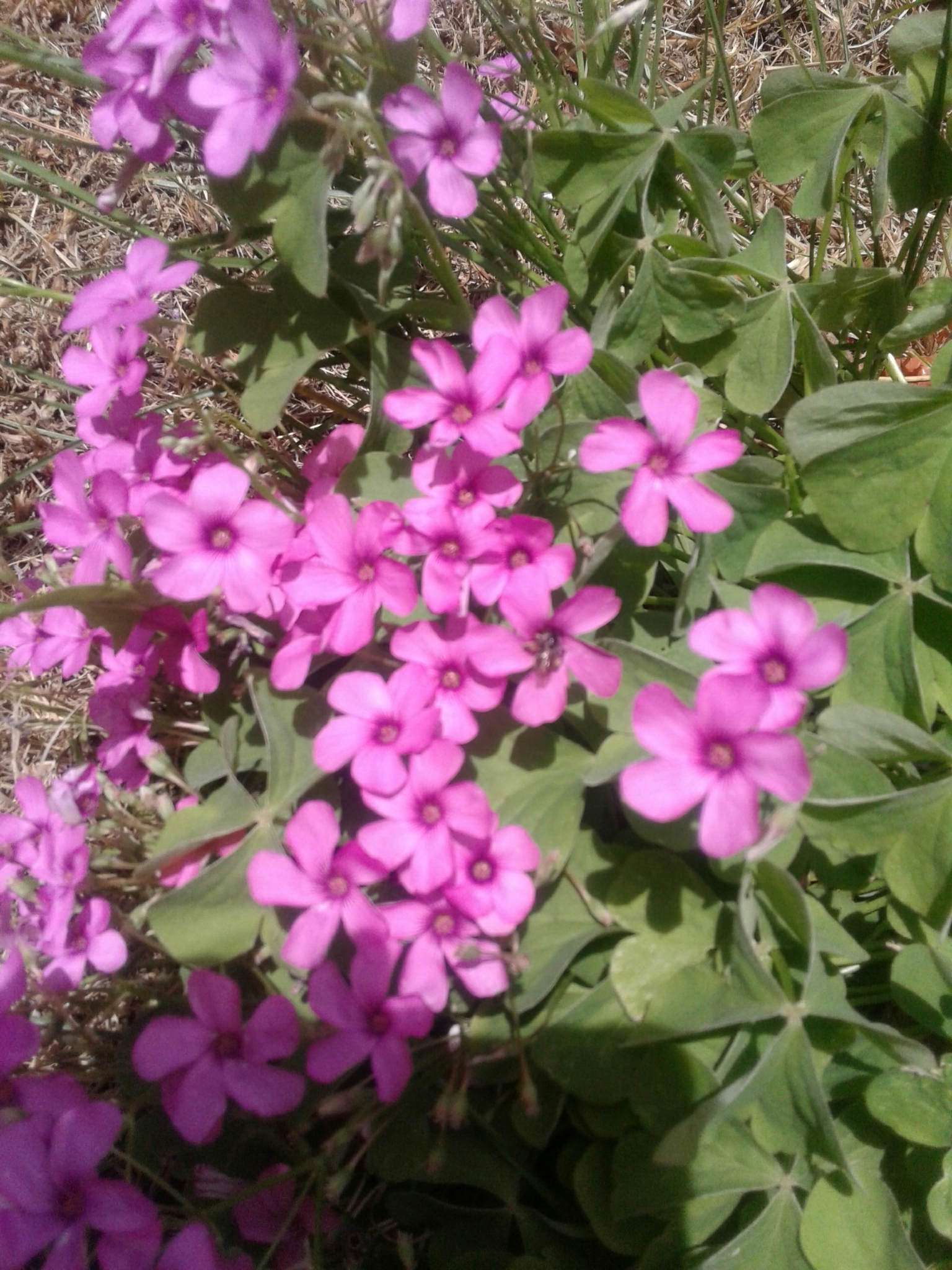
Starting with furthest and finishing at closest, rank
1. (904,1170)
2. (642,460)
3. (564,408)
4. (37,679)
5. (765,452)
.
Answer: (37,679)
(765,452)
(564,408)
(904,1170)
(642,460)

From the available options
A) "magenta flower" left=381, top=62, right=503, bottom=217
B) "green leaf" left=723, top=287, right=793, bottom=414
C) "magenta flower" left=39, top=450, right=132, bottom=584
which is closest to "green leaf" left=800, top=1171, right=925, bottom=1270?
"green leaf" left=723, top=287, right=793, bottom=414

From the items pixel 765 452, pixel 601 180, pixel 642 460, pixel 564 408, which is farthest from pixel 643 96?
pixel 642 460

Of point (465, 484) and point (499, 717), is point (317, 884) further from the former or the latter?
point (465, 484)

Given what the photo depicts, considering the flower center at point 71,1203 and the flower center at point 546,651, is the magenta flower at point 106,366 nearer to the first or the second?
the flower center at point 546,651

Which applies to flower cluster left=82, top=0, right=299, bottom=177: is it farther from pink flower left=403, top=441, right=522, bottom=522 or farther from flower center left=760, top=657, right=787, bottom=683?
flower center left=760, top=657, right=787, bottom=683

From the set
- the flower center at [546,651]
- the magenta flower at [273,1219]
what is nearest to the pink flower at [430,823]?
the flower center at [546,651]

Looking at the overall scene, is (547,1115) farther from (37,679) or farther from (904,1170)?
(37,679)
